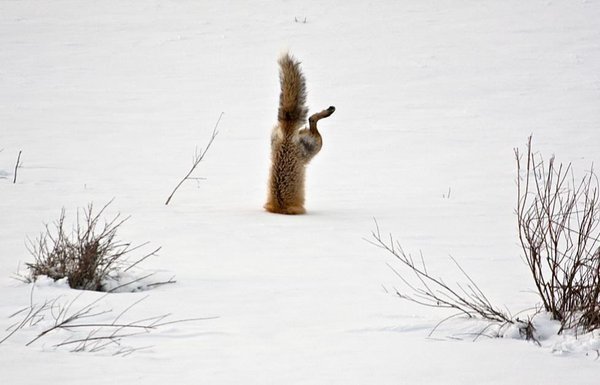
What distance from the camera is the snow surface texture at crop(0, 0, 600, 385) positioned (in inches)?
180

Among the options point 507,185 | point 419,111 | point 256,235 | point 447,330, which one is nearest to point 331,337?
point 447,330

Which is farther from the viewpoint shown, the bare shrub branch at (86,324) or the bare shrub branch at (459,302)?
the bare shrub branch at (459,302)

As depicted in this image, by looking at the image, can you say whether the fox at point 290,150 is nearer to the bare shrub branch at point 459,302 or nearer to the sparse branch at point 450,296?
the sparse branch at point 450,296

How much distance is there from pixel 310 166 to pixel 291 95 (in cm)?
385

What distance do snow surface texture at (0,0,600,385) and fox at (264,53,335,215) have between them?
24 cm

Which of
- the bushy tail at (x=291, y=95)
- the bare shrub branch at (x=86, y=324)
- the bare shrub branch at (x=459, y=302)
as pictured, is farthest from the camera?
the bushy tail at (x=291, y=95)

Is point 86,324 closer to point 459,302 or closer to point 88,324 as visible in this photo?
point 88,324

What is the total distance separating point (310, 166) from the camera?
12.6 m

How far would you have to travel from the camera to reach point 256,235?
7.64 m

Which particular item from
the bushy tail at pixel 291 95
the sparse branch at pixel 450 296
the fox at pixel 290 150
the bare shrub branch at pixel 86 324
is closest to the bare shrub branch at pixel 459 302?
the sparse branch at pixel 450 296

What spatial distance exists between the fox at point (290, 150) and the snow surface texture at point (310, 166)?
24 cm

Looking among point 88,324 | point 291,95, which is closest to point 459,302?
point 88,324

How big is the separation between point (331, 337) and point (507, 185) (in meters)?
6.58

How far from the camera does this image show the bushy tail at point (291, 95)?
28.7ft
